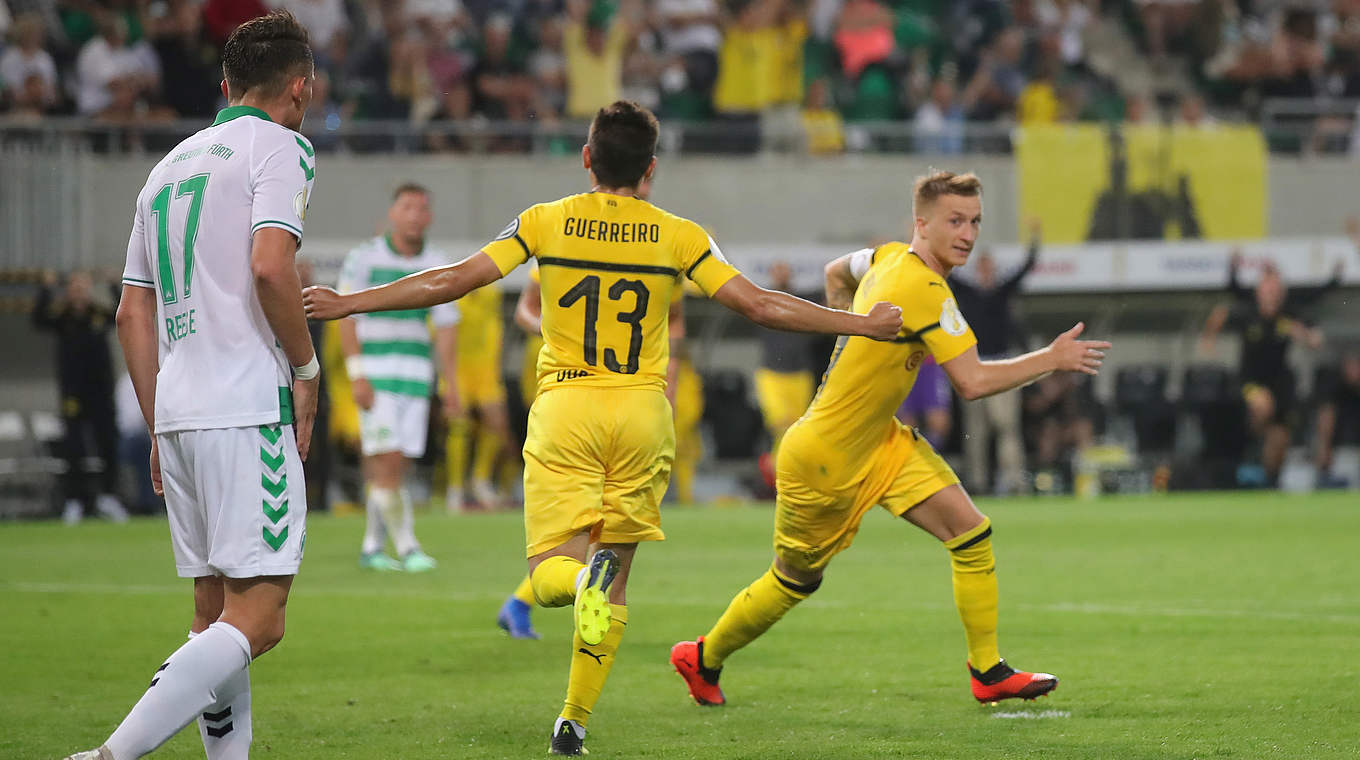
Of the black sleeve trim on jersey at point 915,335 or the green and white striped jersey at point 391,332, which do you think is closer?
the black sleeve trim on jersey at point 915,335

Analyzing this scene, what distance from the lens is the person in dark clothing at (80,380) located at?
1747cm

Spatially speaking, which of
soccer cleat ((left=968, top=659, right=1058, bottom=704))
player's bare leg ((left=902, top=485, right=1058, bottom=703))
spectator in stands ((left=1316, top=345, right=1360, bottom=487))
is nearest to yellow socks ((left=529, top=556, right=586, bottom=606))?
player's bare leg ((left=902, top=485, right=1058, bottom=703))

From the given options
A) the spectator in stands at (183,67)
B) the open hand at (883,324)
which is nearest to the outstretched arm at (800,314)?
the open hand at (883,324)

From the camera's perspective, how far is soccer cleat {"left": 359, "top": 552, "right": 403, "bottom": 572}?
40.2ft

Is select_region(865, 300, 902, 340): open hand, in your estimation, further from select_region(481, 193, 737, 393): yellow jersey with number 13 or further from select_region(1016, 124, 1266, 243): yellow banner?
select_region(1016, 124, 1266, 243): yellow banner

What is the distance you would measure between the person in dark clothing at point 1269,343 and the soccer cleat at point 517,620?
13.5 metres

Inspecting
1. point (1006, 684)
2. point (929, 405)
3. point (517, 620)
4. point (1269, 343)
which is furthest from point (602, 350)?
point (1269, 343)

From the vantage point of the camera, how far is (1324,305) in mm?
22891

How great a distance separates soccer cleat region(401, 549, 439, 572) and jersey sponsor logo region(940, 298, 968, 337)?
6363 millimetres

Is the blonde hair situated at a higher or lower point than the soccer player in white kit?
higher

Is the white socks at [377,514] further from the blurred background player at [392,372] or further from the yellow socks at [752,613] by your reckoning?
the yellow socks at [752,613]

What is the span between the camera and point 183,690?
4469mm

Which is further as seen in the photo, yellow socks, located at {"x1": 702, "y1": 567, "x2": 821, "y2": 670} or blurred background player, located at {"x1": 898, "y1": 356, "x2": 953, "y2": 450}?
blurred background player, located at {"x1": 898, "y1": 356, "x2": 953, "y2": 450}

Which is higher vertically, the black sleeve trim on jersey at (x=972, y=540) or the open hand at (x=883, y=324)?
the open hand at (x=883, y=324)
